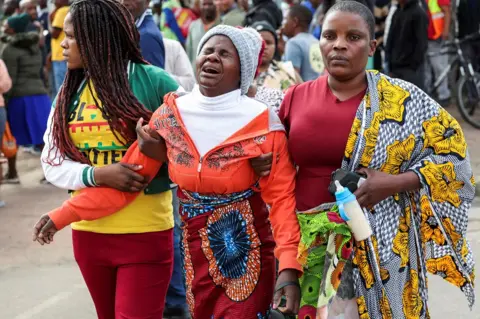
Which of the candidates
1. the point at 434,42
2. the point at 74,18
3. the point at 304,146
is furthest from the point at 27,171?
the point at 304,146

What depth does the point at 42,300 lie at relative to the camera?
237 inches

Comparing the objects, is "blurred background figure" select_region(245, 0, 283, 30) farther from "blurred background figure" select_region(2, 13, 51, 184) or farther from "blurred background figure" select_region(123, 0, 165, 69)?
"blurred background figure" select_region(123, 0, 165, 69)

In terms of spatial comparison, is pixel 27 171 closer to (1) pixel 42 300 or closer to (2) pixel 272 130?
(1) pixel 42 300

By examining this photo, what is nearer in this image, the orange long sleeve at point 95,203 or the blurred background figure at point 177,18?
the orange long sleeve at point 95,203

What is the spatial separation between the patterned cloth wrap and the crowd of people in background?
0.42ft

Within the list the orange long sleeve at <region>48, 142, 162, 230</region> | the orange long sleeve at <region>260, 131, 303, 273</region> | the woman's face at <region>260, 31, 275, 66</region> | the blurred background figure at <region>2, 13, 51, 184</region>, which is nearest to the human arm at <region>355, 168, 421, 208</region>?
the orange long sleeve at <region>260, 131, 303, 273</region>

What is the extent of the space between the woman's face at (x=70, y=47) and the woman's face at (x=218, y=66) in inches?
26.3

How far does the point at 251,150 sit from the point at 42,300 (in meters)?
3.32

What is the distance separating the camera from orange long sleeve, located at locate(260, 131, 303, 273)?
3168 millimetres

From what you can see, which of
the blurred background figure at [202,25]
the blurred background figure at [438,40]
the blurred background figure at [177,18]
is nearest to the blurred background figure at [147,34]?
the blurred background figure at [202,25]

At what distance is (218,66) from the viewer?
128 inches

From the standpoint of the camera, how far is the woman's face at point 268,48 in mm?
5770

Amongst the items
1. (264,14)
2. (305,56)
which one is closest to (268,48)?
(305,56)

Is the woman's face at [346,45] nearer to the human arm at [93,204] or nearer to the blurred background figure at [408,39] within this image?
the human arm at [93,204]
